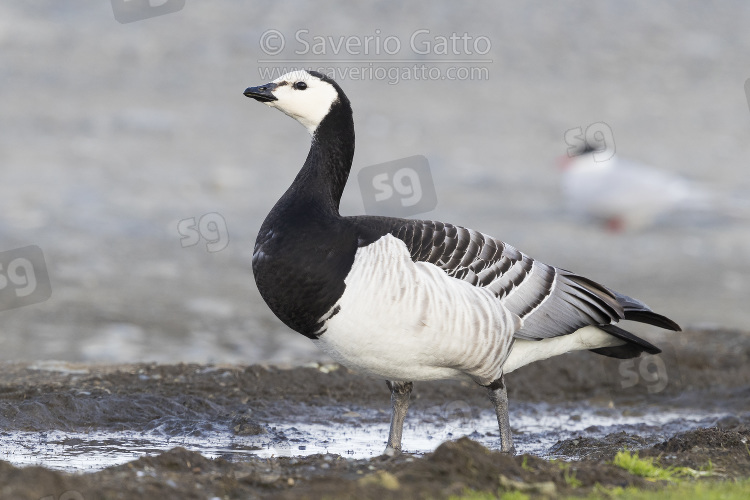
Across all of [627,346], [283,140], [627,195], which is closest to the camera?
[627,346]

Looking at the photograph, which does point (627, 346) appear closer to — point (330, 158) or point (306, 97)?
point (330, 158)

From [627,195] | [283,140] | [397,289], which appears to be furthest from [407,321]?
[283,140]

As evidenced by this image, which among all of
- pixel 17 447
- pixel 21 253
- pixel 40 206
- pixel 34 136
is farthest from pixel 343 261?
pixel 34 136

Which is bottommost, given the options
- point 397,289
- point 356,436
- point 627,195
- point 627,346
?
point 356,436

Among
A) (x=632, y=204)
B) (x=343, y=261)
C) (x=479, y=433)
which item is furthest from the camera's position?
(x=632, y=204)

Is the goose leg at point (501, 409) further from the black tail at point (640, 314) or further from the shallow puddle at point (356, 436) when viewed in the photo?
the black tail at point (640, 314)

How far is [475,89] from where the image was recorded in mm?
29344

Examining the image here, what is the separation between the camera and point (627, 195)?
2066 centimetres

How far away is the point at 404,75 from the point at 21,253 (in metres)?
15.2

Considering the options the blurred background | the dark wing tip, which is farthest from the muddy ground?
the blurred background

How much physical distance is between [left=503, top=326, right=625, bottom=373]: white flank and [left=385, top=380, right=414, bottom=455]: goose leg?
77 cm

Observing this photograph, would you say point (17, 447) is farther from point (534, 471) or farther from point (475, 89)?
point (475, 89)

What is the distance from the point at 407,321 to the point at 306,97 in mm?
1998

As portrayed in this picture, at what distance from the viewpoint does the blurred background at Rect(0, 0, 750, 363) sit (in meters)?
15.4
